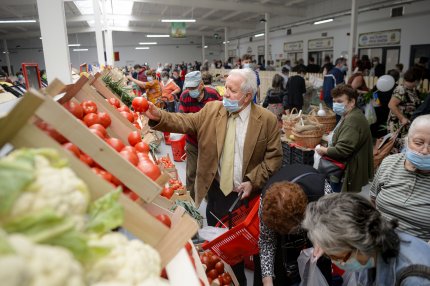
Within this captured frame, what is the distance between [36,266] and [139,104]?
1.60 metres

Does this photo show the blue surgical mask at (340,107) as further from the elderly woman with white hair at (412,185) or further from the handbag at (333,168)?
the elderly woman with white hair at (412,185)

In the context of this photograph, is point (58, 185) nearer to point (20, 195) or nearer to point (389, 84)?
point (20, 195)

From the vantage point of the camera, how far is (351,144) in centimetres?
353

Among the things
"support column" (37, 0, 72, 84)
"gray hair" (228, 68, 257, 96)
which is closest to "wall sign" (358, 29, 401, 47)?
"gray hair" (228, 68, 257, 96)

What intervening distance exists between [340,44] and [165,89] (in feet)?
38.4

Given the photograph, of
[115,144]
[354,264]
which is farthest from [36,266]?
[354,264]

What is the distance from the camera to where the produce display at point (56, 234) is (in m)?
0.50

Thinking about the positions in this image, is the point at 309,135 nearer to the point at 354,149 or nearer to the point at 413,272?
the point at 354,149

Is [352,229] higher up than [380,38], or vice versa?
[380,38]

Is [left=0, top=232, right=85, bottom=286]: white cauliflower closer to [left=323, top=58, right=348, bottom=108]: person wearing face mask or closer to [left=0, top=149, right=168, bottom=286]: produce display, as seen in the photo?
[left=0, top=149, right=168, bottom=286]: produce display

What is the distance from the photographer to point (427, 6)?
11.9 m

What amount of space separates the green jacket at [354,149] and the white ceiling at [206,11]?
1044 cm

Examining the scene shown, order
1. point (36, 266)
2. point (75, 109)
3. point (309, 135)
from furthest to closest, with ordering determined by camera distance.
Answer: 1. point (309, 135)
2. point (75, 109)
3. point (36, 266)

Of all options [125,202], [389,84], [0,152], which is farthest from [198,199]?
[389,84]
